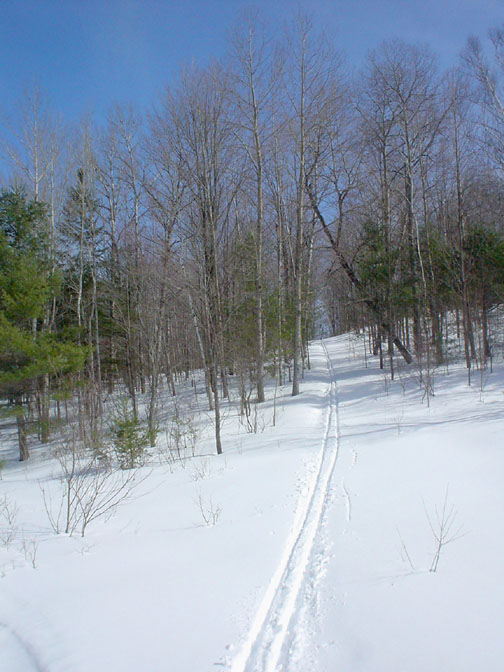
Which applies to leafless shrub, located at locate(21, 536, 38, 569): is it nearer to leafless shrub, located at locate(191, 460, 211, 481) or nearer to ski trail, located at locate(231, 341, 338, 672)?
ski trail, located at locate(231, 341, 338, 672)

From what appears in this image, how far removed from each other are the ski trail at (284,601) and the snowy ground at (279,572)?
0.01 metres

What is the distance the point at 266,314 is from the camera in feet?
58.7

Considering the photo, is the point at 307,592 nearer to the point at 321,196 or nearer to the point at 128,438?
the point at 128,438

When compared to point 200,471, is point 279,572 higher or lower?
higher

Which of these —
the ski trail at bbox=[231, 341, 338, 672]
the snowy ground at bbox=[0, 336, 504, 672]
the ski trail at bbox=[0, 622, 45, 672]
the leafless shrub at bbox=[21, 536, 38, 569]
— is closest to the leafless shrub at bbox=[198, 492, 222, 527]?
the snowy ground at bbox=[0, 336, 504, 672]

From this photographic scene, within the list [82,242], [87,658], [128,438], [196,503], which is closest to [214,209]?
[128,438]

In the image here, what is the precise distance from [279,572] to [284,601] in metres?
0.45

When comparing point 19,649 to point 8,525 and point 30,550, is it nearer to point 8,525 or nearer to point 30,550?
point 30,550

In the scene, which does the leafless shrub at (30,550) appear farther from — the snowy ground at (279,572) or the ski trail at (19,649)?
the ski trail at (19,649)

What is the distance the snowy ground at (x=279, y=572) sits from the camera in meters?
2.74

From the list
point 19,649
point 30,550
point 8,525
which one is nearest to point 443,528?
point 19,649

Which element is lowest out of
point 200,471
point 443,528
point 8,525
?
point 200,471

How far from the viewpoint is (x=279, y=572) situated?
376 centimetres

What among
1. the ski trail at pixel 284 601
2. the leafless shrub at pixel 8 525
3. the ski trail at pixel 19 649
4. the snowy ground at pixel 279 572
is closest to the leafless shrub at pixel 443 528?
the snowy ground at pixel 279 572
